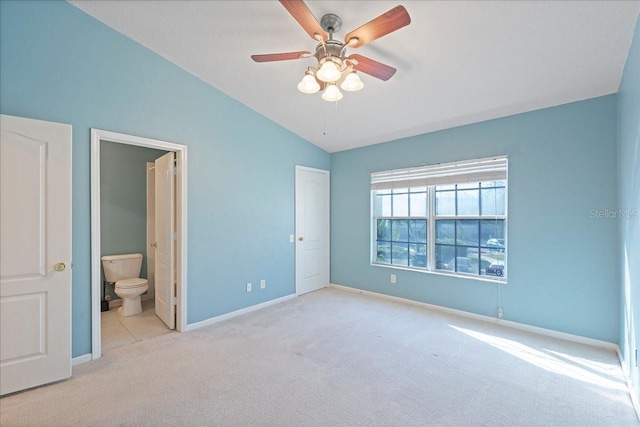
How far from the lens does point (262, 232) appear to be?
427cm

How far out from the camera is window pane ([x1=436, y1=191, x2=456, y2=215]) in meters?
4.02

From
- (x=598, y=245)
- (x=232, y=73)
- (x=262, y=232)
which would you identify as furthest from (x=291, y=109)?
(x=598, y=245)

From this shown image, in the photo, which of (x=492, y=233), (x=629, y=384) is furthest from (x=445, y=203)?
(x=629, y=384)

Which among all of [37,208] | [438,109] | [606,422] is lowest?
[606,422]

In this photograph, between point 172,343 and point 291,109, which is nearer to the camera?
point 172,343

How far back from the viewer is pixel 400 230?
460cm

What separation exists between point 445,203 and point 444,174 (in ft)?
1.30

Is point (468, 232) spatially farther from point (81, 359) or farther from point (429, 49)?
point (81, 359)

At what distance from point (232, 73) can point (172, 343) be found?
2940 mm

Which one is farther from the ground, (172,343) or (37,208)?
(37,208)

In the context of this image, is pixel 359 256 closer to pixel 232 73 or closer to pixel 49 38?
pixel 232 73

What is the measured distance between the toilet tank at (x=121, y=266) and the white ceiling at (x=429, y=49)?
108 inches

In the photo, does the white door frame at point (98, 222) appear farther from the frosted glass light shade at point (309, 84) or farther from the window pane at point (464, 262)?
the window pane at point (464, 262)

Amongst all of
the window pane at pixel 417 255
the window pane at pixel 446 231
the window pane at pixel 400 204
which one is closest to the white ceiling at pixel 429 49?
the window pane at pixel 400 204
